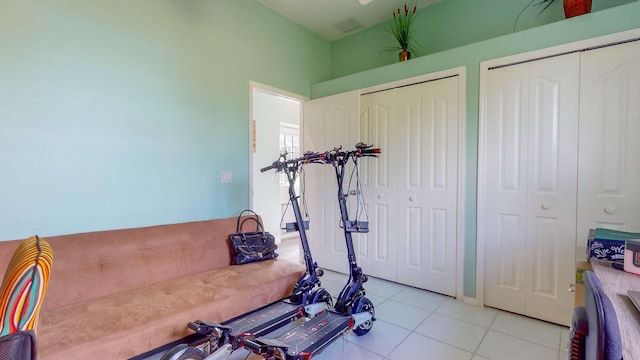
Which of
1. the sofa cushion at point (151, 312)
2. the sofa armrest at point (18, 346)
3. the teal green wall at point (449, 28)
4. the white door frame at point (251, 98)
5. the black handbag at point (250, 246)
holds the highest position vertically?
the teal green wall at point (449, 28)

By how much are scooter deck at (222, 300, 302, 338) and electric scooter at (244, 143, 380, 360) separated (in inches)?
2.1

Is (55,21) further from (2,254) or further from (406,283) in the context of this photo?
(406,283)

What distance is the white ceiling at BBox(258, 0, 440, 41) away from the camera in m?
3.18

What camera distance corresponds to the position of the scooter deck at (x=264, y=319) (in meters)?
1.72

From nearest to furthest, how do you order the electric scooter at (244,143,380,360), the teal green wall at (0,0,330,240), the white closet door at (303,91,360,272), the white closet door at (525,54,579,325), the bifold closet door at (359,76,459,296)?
1. the electric scooter at (244,143,380,360)
2. the teal green wall at (0,0,330,240)
3. the white closet door at (525,54,579,325)
4. the bifold closet door at (359,76,459,296)
5. the white closet door at (303,91,360,272)

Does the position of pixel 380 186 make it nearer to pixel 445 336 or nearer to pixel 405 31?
pixel 445 336

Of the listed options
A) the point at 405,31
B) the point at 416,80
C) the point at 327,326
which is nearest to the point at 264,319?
the point at 327,326

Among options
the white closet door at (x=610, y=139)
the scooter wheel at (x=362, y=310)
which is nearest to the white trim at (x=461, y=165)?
the white closet door at (x=610, y=139)

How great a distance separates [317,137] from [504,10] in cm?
232

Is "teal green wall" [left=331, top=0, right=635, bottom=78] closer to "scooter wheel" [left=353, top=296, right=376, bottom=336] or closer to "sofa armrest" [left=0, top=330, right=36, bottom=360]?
"scooter wheel" [left=353, top=296, right=376, bottom=336]

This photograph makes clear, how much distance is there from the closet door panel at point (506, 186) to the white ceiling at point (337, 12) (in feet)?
4.64

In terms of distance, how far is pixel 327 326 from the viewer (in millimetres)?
1839

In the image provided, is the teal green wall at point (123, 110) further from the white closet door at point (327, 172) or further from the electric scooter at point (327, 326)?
the electric scooter at point (327, 326)

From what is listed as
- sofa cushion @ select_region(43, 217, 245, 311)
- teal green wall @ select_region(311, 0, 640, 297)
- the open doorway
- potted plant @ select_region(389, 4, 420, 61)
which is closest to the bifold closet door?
teal green wall @ select_region(311, 0, 640, 297)
